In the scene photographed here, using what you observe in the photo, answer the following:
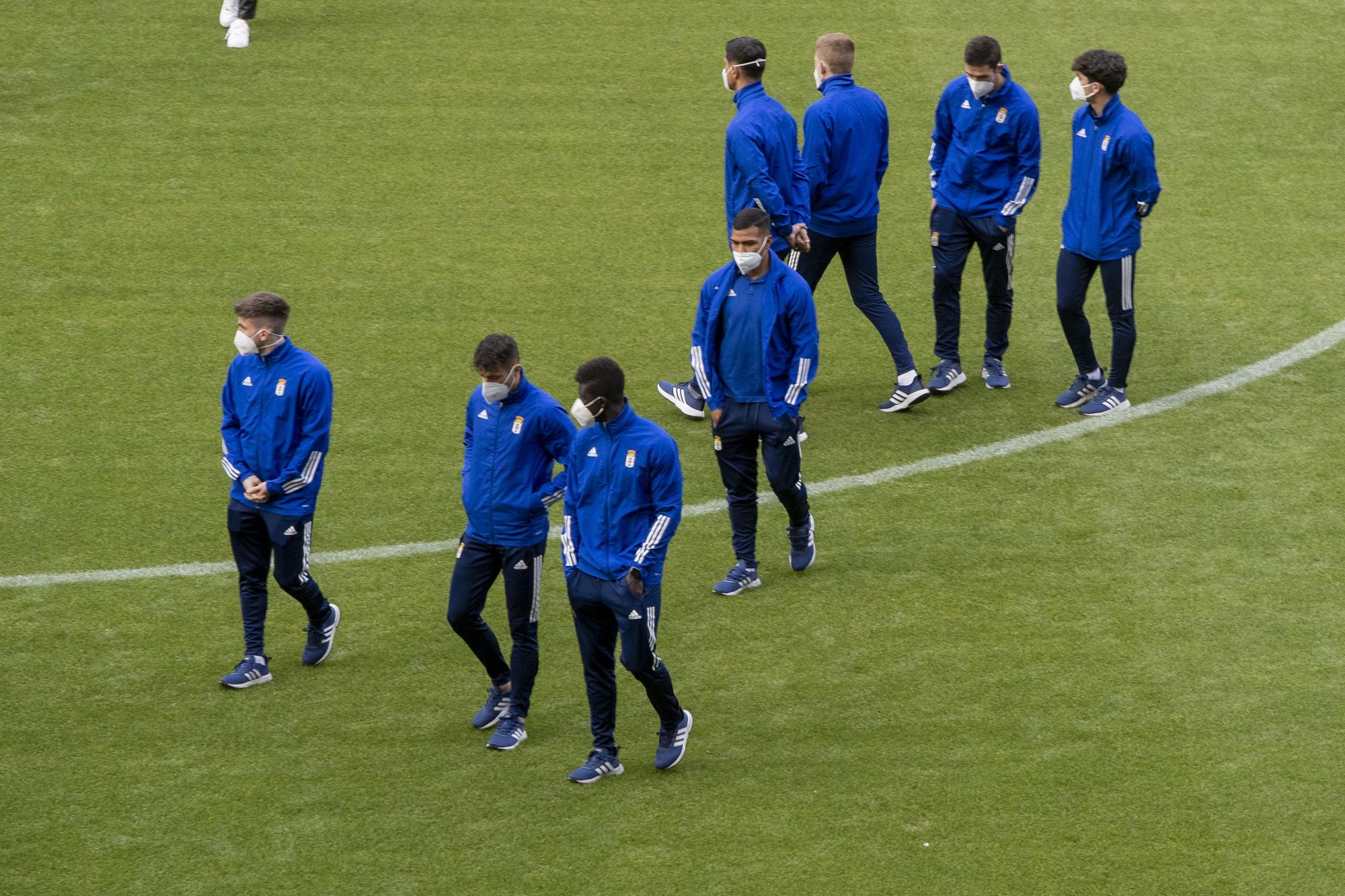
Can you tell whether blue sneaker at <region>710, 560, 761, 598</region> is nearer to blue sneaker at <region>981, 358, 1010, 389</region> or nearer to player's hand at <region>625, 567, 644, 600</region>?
player's hand at <region>625, 567, 644, 600</region>

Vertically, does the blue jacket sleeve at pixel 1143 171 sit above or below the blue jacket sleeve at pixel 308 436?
above

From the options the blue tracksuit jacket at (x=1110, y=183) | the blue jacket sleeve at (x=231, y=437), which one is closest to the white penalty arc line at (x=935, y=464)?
the blue tracksuit jacket at (x=1110, y=183)

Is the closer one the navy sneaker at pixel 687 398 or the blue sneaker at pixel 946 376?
the navy sneaker at pixel 687 398

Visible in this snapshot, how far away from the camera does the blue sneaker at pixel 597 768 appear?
24.8 feet

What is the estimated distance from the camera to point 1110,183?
33.9 ft

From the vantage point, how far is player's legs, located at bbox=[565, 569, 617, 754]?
7.30m

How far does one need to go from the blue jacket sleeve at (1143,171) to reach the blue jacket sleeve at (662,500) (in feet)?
14.7

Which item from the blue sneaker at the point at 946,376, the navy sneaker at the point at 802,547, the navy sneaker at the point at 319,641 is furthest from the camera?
the blue sneaker at the point at 946,376

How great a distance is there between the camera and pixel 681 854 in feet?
23.1

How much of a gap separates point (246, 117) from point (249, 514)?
7.97 metres

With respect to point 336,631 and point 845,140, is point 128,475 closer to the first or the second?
point 336,631

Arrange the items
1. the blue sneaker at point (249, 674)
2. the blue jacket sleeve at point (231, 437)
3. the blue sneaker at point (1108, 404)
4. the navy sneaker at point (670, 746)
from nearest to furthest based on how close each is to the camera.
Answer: the navy sneaker at point (670, 746) → the blue jacket sleeve at point (231, 437) → the blue sneaker at point (249, 674) → the blue sneaker at point (1108, 404)

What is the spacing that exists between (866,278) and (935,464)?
1.37m

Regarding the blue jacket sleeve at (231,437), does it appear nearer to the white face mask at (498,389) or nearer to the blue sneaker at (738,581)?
the white face mask at (498,389)
